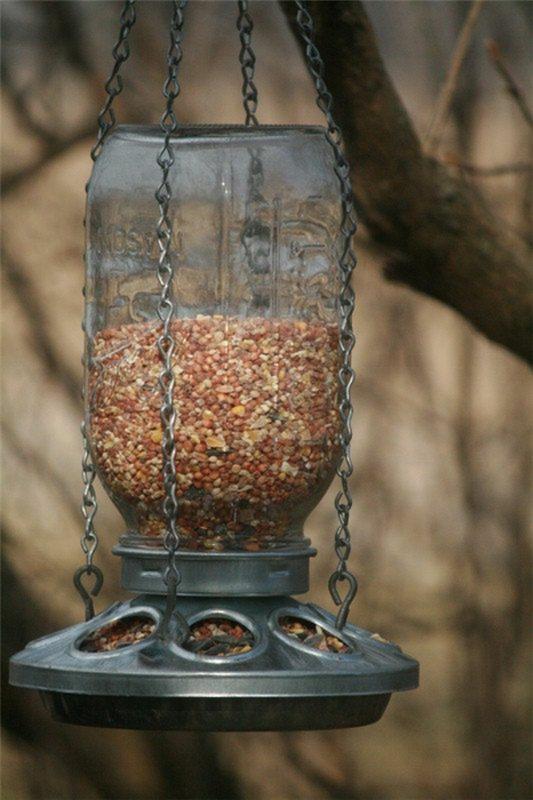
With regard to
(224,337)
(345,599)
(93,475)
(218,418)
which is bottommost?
(345,599)

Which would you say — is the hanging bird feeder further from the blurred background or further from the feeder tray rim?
the blurred background

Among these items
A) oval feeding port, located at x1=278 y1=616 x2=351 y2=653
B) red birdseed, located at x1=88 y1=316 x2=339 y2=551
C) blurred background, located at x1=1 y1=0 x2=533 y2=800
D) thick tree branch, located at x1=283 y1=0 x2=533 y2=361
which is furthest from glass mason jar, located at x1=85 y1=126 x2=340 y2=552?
blurred background, located at x1=1 y1=0 x2=533 y2=800

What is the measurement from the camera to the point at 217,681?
5.44 ft

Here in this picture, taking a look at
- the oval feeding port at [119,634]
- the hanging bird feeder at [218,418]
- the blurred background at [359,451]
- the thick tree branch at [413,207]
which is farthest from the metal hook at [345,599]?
the blurred background at [359,451]

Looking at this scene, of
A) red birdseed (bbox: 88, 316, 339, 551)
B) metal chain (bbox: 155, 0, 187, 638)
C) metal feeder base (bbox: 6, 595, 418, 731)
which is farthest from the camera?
red birdseed (bbox: 88, 316, 339, 551)

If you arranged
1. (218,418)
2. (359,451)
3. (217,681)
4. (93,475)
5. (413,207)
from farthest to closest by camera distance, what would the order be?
(359,451) → (413,207) → (93,475) → (218,418) → (217,681)

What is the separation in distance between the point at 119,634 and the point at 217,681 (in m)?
0.26

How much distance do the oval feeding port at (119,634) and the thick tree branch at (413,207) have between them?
1.22 m

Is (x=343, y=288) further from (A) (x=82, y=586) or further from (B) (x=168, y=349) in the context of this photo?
(A) (x=82, y=586)

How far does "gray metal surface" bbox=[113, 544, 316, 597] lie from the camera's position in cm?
183

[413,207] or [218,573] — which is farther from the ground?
[413,207]

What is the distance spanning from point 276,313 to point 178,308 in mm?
138

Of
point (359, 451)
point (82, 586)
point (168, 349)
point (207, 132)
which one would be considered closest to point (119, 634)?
point (82, 586)

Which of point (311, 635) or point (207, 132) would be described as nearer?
point (311, 635)
